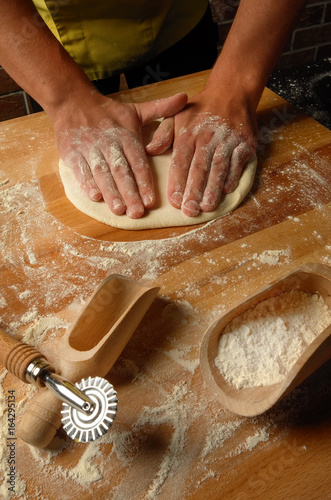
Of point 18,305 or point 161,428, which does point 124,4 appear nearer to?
point 18,305

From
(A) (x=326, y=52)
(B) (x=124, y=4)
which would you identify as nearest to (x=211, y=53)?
(B) (x=124, y=4)

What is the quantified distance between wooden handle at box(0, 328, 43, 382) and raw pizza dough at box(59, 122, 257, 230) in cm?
42

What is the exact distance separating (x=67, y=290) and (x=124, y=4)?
913 millimetres

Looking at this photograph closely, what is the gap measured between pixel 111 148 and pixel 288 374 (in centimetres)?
73

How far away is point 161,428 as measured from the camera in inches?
28.7

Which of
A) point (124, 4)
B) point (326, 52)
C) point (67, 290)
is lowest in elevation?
point (326, 52)

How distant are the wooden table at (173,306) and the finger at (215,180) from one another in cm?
5

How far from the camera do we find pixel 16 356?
0.71m

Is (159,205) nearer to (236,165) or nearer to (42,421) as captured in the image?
(236,165)

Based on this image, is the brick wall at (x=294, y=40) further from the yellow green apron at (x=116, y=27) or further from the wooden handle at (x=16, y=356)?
the wooden handle at (x=16, y=356)

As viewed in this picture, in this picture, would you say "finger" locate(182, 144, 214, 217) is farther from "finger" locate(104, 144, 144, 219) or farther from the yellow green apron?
the yellow green apron

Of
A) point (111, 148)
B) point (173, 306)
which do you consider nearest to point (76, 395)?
point (173, 306)

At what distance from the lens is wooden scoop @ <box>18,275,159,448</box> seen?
69 cm

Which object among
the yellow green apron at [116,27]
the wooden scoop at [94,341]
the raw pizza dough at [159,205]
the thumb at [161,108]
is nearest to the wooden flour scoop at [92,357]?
the wooden scoop at [94,341]
